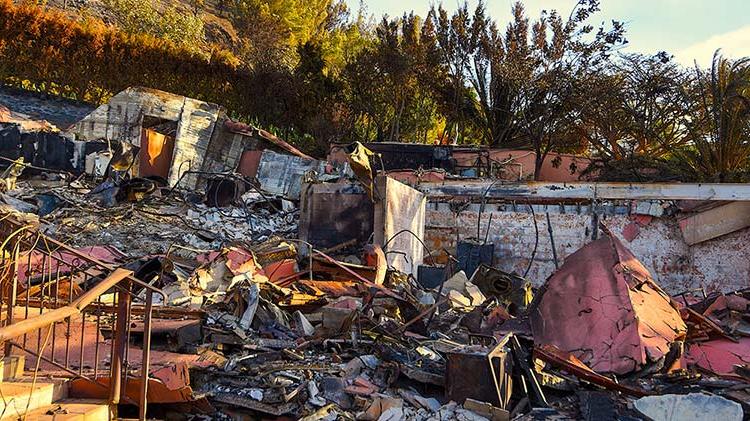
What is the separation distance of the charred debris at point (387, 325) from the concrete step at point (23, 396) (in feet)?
2.34

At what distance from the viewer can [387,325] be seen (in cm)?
666

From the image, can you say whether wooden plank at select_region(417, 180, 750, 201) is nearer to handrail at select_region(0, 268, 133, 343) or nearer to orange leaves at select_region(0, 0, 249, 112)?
handrail at select_region(0, 268, 133, 343)

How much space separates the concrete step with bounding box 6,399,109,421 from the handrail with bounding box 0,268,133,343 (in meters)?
0.81

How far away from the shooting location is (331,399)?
5223 mm

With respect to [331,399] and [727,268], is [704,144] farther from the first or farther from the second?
[331,399]

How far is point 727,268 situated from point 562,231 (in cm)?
309

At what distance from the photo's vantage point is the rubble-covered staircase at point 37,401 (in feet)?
12.6

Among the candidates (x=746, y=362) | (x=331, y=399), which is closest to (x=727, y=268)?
(x=746, y=362)

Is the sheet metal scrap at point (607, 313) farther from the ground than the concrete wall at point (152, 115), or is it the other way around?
the concrete wall at point (152, 115)

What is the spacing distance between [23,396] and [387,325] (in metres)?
3.50

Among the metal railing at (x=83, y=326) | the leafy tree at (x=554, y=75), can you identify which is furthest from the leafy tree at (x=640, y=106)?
the metal railing at (x=83, y=326)

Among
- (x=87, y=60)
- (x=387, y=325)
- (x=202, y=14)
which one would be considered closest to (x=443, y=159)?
(x=387, y=325)

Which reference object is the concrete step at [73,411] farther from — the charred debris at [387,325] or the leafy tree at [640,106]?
the leafy tree at [640,106]

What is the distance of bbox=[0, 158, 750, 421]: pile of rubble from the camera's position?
16.8 ft
